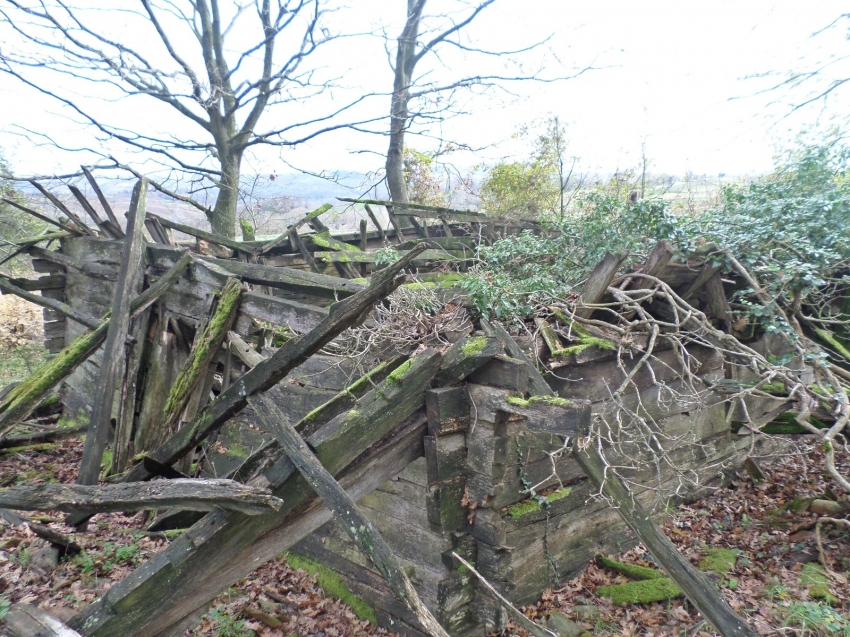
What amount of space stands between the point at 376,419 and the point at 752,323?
481 cm

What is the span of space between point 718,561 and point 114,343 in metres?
6.44

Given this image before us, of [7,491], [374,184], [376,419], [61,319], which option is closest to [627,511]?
[376,419]

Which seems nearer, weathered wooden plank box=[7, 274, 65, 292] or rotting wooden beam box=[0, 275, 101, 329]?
rotting wooden beam box=[0, 275, 101, 329]

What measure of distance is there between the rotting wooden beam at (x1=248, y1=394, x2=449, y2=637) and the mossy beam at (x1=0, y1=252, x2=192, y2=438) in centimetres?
305

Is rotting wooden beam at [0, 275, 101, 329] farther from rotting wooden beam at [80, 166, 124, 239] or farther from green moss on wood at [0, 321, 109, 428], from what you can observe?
green moss on wood at [0, 321, 109, 428]

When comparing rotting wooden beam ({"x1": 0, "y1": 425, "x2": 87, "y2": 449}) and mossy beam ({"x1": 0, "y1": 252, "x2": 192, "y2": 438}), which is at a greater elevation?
mossy beam ({"x1": 0, "y1": 252, "x2": 192, "y2": 438})

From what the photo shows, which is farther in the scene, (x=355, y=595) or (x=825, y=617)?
(x=355, y=595)

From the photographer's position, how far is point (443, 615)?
4.53 metres

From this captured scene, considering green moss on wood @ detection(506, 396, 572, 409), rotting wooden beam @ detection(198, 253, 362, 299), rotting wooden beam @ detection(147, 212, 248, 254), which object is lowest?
green moss on wood @ detection(506, 396, 572, 409)

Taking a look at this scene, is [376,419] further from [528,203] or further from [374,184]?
[374,184]

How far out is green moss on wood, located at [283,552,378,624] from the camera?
5.16 metres

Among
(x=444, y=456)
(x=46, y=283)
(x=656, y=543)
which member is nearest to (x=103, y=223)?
(x=46, y=283)

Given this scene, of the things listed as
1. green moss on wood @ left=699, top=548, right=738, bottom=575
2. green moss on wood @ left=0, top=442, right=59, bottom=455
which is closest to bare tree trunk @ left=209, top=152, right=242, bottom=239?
green moss on wood @ left=0, top=442, right=59, bottom=455

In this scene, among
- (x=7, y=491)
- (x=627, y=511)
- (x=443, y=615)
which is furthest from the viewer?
(x=443, y=615)
